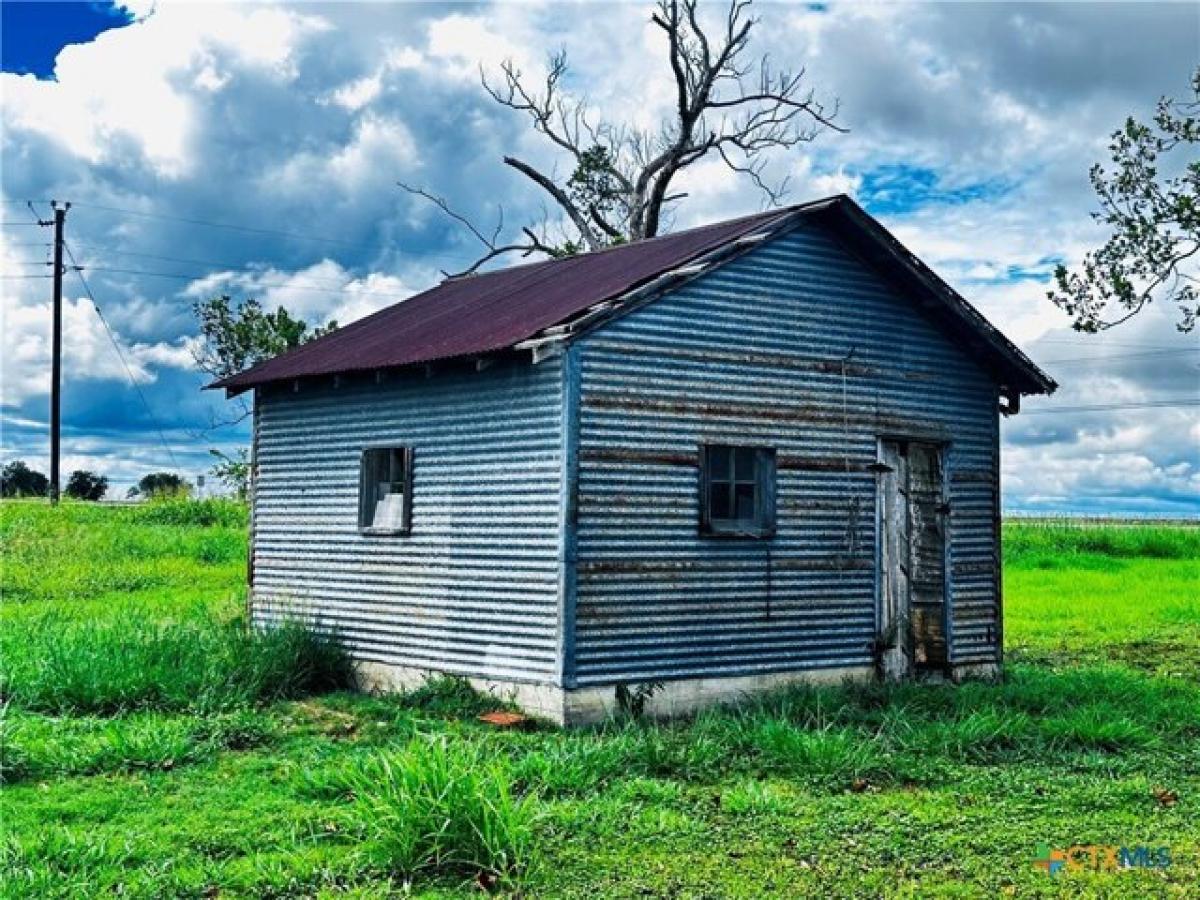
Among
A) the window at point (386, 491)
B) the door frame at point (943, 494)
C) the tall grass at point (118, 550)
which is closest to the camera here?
the window at point (386, 491)

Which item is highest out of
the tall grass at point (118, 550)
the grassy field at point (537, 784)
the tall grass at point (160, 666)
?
the tall grass at point (118, 550)

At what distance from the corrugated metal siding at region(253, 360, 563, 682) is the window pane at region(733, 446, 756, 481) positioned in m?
2.35

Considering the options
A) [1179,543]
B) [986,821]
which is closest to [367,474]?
[986,821]

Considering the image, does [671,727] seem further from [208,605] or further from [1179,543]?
[1179,543]

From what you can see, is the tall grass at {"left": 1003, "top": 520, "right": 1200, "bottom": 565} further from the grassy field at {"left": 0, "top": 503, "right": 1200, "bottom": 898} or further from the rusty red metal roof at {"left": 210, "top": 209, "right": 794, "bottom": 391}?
the rusty red metal roof at {"left": 210, "top": 209, "right": 794, "bottom": 391}

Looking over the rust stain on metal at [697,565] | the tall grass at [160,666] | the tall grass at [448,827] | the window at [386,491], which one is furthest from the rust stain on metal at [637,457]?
the tall grass at [448,827]

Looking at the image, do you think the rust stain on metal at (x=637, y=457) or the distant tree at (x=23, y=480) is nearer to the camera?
the rust stain on metal at (x=637, y=457)

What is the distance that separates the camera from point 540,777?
9.59 meters

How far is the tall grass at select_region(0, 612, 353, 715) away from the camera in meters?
12.6

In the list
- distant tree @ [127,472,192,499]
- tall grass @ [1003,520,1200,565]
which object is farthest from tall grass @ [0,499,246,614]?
tall grass @ [1003,520,1200,565]

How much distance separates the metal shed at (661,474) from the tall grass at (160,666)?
82cm

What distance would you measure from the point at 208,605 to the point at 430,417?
23.1ft

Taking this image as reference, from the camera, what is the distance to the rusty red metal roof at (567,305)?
13.6 meters

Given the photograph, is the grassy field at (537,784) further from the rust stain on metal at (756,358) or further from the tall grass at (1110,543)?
the tall grass at (1110,543)
